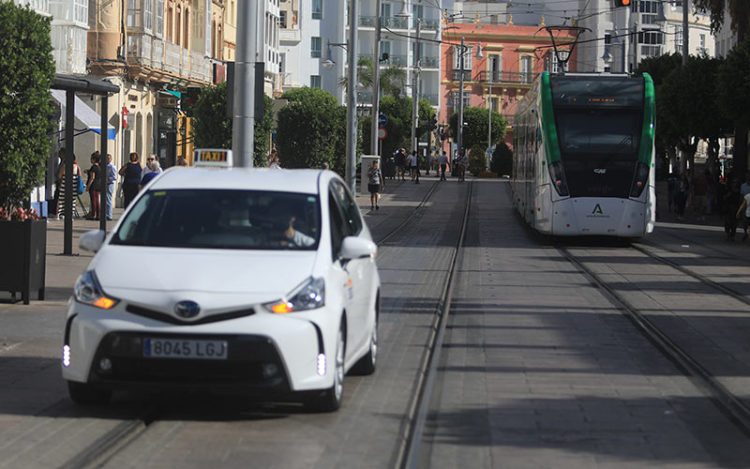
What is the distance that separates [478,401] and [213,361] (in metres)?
2.33

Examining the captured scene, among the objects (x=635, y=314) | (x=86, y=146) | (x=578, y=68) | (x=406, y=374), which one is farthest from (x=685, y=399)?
(x=578, y=68)

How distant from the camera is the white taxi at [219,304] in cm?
902

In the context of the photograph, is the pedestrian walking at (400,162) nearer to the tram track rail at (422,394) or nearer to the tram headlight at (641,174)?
the tram headlight at (641,174)

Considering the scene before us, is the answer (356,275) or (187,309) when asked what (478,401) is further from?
(187,309)

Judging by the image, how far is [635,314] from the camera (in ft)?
56.7

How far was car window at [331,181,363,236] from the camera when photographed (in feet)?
36.1

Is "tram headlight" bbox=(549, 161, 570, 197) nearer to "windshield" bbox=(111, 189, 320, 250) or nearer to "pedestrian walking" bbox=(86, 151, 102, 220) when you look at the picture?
"pedestrian walking" bbox=(86, 151, 102, 220)

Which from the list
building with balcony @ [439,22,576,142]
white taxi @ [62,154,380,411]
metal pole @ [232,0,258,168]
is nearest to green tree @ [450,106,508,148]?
building with balcony @ [439,22,576,142]

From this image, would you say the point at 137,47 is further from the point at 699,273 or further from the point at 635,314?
the point at 635,314

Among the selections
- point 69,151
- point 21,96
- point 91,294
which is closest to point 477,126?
point 69,151

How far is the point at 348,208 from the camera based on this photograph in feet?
37.2

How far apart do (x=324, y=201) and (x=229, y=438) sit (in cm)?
219

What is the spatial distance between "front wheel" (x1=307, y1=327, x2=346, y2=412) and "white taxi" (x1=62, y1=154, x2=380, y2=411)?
1 cm

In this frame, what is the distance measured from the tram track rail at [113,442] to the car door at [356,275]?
1.58 m
